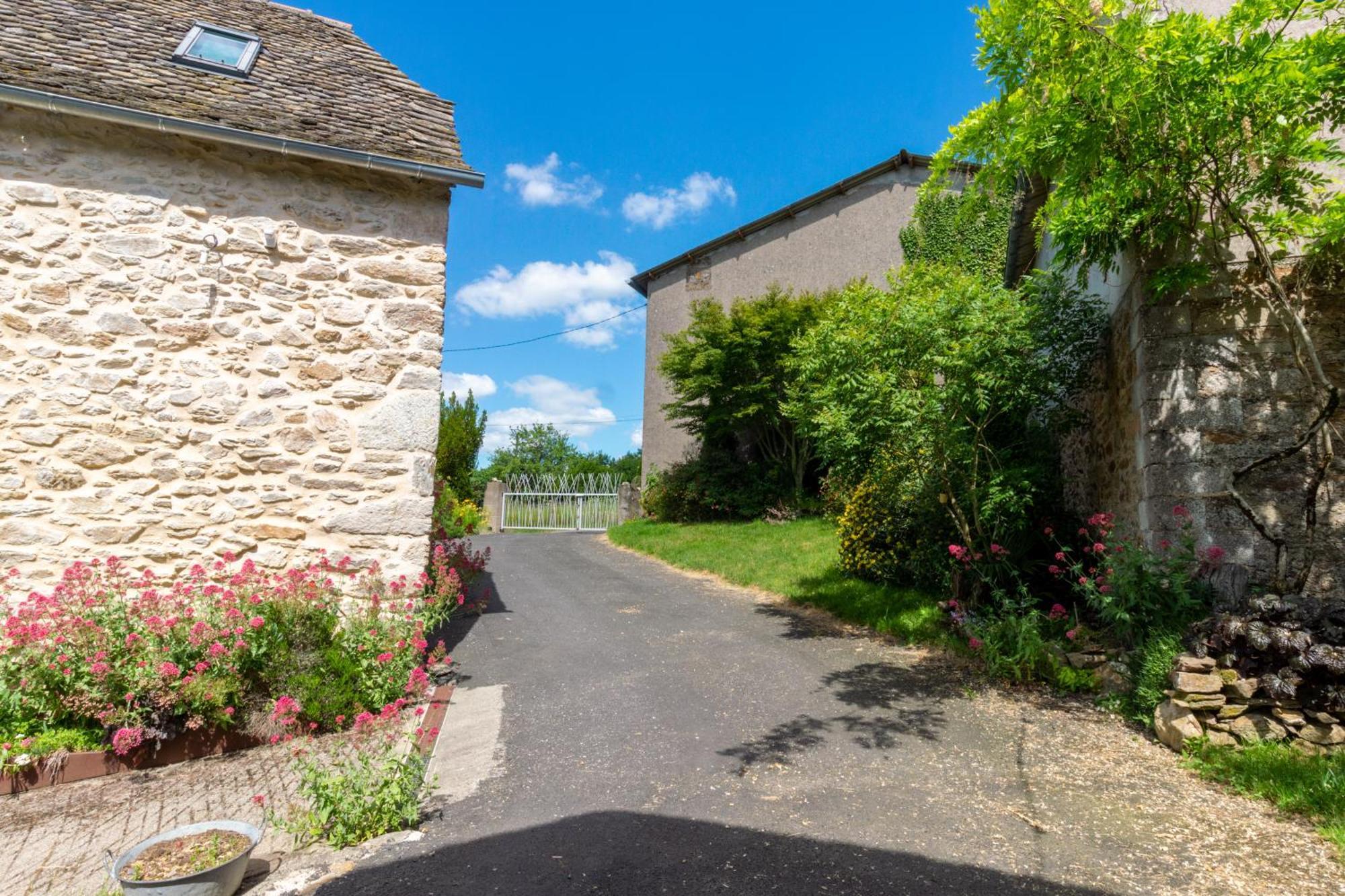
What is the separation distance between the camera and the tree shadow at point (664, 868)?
2.73m

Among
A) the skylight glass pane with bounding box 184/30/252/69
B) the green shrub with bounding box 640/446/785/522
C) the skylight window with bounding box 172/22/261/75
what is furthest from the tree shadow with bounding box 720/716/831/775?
the green shrub with bounding box 640/446/785/522

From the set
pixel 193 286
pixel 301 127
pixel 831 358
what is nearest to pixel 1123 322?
pixel 831 358

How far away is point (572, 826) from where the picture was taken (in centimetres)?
325

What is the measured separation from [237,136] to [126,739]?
4.19m

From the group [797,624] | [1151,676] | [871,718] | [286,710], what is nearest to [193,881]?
[286,710]

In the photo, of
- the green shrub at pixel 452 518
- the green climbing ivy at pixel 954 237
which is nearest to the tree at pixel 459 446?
the green shrub at pixel 452 518

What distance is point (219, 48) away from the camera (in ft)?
21.4

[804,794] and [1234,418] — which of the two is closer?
[804,794]

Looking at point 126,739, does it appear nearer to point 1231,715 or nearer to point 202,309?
point 202,309

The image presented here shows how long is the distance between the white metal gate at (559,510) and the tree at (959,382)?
14.7 meters

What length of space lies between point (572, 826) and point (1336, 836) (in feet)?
11.1

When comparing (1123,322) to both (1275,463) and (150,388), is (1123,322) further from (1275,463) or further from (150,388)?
A: (150,388)

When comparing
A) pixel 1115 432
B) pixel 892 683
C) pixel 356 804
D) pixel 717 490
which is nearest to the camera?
pixel 356 804

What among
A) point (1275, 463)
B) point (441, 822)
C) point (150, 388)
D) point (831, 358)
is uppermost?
point (831, 358)
